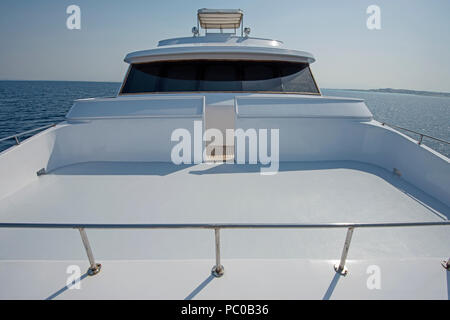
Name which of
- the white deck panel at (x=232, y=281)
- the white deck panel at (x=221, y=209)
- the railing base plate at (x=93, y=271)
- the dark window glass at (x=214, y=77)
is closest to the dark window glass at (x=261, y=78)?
the dark window glass at (x=214, y=77)

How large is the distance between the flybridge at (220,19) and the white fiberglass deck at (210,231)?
5.04m

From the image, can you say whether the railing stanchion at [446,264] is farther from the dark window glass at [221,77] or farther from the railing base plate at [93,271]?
the dark window glass at [221,77]

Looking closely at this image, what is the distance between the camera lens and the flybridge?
6.15 m

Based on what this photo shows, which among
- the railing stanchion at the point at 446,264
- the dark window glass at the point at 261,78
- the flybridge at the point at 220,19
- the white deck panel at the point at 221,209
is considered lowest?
the white deck panel at the point at 221,209

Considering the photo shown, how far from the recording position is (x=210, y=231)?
2.18 m

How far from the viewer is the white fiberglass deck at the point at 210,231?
131 cm

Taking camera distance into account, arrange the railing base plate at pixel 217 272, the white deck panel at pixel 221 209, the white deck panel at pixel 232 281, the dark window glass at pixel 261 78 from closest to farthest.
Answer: the white deck panel at pixel 232 281, the railing base plate at pixel 217 272, the white deck panel at pixel 221 209, the dark window glass at pixel 261 78

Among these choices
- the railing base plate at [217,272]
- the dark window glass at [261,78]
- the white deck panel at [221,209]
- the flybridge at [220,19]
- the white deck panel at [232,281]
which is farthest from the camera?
the flybridge at [220,19]

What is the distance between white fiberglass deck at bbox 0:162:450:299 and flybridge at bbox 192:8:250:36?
504cm

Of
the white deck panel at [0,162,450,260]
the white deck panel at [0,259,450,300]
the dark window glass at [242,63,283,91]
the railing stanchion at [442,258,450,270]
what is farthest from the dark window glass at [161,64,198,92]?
the railing stanchion at [442,258,450,270]

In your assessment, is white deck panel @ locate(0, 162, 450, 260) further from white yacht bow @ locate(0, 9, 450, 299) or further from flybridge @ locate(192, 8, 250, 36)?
flybridge @ locate(192, 8, 250, 36)

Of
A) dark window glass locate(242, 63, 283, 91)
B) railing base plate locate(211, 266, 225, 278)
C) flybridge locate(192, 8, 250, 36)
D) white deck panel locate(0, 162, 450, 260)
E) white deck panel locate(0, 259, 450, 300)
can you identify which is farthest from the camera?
flybridge locate(192, 8, 250, 36)

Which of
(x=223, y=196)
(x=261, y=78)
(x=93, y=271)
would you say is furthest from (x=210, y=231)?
(x=261, y=78)
